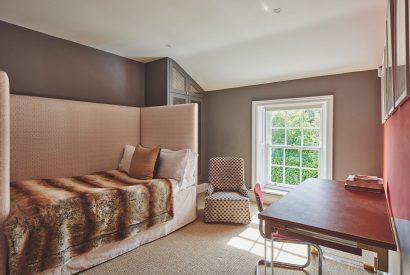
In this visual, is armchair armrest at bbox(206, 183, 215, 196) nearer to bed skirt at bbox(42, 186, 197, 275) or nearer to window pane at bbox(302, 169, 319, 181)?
bed skirt at bbox(42, 186, 197, 275)

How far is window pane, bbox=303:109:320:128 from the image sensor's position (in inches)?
137

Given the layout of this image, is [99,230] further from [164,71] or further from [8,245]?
[164,71]

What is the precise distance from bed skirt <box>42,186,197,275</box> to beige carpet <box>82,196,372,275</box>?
0.19 feet

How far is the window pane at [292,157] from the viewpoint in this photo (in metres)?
3.71

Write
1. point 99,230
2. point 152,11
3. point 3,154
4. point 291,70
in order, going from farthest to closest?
point 291,70 → point 152,11 → point 99,230 → point 3,154

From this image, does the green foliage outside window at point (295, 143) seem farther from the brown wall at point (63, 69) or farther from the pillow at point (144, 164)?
the brown wall at point (63, 69)

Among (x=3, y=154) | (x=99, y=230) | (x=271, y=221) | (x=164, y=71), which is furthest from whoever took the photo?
(x=164, y=71)

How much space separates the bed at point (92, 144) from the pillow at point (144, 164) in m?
0.23

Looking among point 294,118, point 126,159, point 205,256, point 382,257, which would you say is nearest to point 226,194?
point 205,256

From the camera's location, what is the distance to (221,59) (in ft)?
11.7

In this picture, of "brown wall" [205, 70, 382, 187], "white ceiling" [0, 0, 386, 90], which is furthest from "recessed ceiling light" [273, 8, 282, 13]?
"brown wall" [205, 70, 382, 187]

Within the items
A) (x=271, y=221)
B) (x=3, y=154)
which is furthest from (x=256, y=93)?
(x=3, y=154)

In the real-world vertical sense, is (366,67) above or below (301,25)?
below

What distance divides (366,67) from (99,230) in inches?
143
